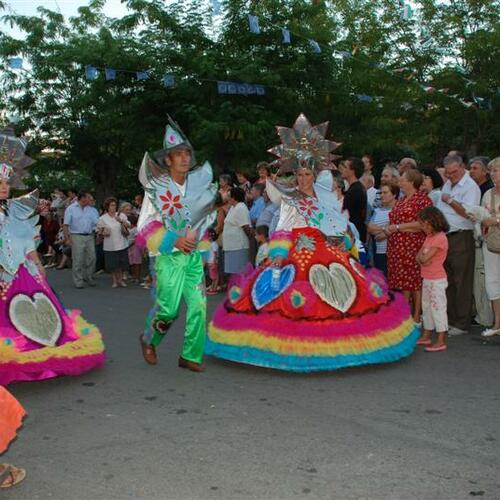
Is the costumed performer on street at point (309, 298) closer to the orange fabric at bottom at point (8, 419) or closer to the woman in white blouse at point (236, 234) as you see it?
the orange fabric at bottom at point (8, 419)

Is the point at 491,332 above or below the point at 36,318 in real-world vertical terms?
below

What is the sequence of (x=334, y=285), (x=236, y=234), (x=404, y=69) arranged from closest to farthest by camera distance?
(x=334, y=285)
(x=236, y=234)
(x=404, y=69)

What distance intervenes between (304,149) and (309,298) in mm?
1485

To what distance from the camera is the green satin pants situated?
19.3ft

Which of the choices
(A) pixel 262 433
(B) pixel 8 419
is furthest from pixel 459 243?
(B) pixel 8 419

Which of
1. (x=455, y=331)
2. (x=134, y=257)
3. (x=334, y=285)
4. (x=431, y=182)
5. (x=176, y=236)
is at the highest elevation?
(x=431, y=182)

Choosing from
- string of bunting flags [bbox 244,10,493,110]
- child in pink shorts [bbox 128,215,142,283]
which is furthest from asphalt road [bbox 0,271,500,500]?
string of bunting flags [bbox 244,10,493,110]

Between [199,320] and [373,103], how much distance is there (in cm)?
1311

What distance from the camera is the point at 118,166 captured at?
78.3 feet

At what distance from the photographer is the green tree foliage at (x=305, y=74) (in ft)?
55.1

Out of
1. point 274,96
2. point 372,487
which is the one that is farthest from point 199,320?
point 274,96

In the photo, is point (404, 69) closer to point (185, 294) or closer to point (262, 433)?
point (185, 294)

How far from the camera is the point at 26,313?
5.71 metres

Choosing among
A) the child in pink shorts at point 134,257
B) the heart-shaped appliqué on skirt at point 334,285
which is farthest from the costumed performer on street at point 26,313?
the child in pink shorts at point 134,257
